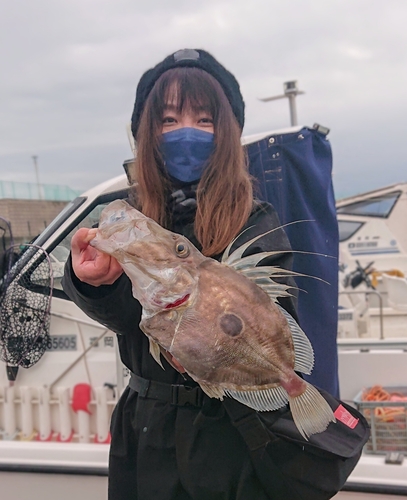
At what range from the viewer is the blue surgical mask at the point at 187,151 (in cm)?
177

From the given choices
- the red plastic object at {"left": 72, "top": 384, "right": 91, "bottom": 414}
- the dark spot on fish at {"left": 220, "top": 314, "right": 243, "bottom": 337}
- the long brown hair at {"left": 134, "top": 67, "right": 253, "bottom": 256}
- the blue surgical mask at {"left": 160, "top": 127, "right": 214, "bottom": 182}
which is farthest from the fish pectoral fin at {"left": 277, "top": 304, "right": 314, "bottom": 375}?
the red plastic object at {"left": 72, "top": 384, "right": 91, "bottom": 414}

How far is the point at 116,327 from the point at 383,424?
8.38 feet

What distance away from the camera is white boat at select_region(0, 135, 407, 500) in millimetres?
2846

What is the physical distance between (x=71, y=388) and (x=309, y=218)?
7.82ft

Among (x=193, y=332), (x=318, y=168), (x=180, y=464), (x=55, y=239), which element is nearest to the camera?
(x=193, y=332)

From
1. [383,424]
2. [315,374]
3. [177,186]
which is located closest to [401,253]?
[383,424]

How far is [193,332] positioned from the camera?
1271mm

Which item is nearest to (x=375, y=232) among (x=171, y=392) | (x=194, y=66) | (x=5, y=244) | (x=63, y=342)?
(x=63, y=342)

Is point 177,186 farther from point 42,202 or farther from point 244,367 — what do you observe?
point 42,202

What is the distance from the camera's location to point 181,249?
1.31m

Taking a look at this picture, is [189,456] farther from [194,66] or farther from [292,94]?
[292,94]

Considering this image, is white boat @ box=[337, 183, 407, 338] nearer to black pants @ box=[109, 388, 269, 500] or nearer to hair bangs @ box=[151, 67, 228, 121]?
hair bangs @ box=[151, 67, 228, 121]

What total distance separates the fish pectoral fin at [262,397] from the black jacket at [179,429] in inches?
→ 9.2

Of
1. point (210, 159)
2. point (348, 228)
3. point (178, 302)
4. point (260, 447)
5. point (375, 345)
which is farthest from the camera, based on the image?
point (348, 228)
